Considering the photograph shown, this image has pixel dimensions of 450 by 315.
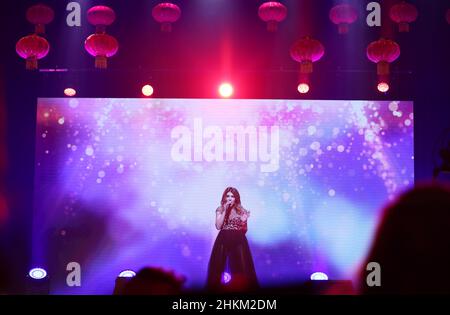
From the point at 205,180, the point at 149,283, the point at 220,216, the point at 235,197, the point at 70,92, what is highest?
the point at 70,92

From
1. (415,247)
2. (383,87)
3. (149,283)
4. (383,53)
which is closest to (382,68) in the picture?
(383,53)

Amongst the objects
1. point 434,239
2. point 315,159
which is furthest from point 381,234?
point 315,159

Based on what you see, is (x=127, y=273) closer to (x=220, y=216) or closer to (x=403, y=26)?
(x=220, y=216)

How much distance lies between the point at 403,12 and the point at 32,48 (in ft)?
9.19

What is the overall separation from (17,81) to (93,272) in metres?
1.68

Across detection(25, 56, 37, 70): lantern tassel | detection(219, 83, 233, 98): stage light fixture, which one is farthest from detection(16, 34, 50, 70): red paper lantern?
detection(219, 83, 233, 98): stage light fixture

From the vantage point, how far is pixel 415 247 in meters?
5.09

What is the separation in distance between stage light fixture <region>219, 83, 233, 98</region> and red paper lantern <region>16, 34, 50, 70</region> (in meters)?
1.39

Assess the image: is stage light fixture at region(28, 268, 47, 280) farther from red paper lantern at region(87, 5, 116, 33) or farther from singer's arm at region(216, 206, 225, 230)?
red paper lantern at region(87, 5, 116, 33)

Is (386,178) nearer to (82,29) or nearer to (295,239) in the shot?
(295,239)

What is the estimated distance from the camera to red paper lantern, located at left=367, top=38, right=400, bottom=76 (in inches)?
193

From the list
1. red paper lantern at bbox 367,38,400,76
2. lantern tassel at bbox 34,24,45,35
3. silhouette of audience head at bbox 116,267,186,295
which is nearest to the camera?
silhouette of audience head at bbox 116,267,186,295
